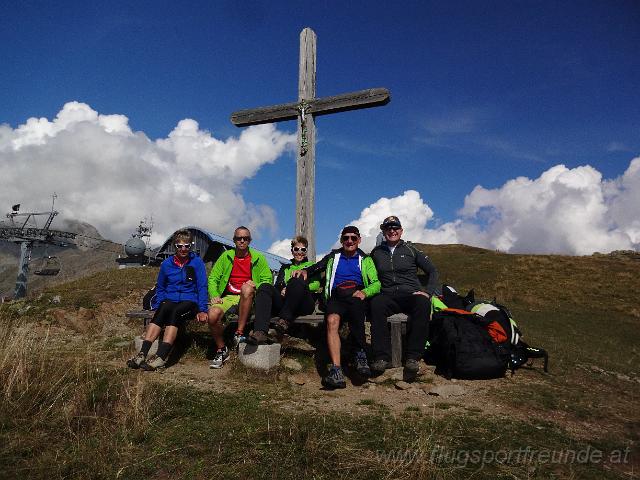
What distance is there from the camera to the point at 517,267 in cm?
3344

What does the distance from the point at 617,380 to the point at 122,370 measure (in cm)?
771

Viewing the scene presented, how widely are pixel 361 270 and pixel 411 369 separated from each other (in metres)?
1.55

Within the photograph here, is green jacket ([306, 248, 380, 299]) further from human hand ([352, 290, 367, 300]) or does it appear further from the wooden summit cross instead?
the wooden summit cross

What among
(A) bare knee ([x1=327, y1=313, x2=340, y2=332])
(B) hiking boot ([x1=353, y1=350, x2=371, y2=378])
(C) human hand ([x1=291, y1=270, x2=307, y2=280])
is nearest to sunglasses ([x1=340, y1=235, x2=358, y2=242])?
(C) human hand ([x1=291, y1=270, x2=307, y2=280])

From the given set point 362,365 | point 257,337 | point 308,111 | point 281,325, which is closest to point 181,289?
point 257,337

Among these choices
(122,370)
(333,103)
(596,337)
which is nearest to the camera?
(122,370)

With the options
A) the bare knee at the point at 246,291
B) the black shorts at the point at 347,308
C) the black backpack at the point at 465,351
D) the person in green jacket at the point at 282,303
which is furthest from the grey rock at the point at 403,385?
the bare knee at the point at 246,291

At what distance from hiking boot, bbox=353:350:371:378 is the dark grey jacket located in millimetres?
1059

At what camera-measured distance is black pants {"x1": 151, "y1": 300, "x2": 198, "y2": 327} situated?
5.88m

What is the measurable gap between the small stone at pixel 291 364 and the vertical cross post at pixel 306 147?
1.89m

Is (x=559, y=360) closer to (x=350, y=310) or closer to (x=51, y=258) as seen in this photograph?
(x=350, y=310)

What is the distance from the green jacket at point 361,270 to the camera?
5965 millimetres

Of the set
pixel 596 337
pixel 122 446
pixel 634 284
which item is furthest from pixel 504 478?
pixel 634 284

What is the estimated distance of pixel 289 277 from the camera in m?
6.64
